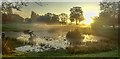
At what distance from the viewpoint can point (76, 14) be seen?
2227mm

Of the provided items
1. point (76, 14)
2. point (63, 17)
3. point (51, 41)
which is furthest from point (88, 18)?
point (51, 41)

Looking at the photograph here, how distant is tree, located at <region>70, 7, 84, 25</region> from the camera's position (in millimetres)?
2191

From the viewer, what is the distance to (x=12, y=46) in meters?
2.23

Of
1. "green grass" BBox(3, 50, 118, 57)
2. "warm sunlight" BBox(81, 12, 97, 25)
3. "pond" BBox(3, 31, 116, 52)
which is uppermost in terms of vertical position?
"warm sunlight" BBox(81, 12, 97, 25)

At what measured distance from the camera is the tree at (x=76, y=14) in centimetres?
219

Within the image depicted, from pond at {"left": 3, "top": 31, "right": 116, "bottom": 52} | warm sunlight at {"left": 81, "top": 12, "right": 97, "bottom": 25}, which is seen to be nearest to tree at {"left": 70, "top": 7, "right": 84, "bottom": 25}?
warm sunlight at {"left": 81, "top": 12, "right": 97, "bottom": 25}

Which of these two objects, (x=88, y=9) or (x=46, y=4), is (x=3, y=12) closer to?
(x=46, y=4)

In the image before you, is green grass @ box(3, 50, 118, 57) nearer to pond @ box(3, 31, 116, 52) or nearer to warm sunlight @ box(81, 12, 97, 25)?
pond @ box(3, 31, 116, 52)

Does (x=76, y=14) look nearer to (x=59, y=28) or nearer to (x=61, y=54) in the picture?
(x=59, y=28)

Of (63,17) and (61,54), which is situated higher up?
(63,17)

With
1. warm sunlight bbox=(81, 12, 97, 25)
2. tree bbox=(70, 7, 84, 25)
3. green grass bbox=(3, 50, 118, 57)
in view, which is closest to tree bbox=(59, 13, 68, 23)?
tree bbox=(70, 7, 84, 25)

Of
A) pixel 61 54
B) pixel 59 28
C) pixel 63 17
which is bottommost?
pixel 61 54

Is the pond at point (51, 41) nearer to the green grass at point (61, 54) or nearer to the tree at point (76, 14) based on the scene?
the green grass at point (61, 54)

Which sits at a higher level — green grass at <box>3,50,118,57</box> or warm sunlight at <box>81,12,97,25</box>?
warm sunlight at <box>81,12,97,25</box>
